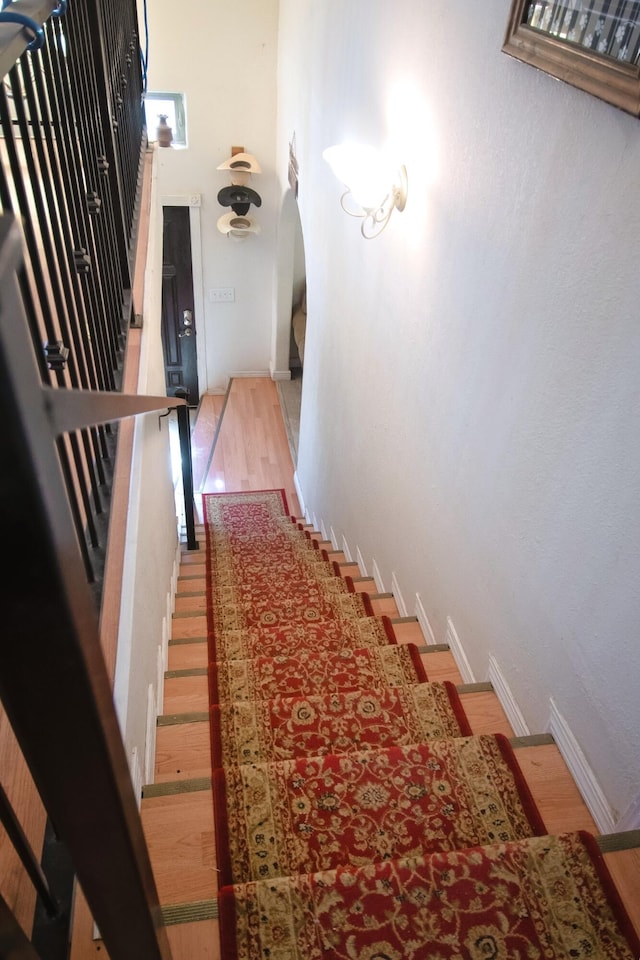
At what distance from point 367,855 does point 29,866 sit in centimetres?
79

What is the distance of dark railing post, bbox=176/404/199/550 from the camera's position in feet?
12.8

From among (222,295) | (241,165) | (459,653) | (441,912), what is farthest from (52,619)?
(222,295)

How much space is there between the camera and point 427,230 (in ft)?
7.30

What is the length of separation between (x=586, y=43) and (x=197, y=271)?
21.7ft

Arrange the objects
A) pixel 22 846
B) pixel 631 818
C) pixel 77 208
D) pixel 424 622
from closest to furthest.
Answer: pixel 22 846 → pixel 631 818 → pixel 77 208 → pixel 424 622

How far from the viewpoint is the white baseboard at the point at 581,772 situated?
1448 mm

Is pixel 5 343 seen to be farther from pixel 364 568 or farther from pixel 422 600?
pixel 364 568

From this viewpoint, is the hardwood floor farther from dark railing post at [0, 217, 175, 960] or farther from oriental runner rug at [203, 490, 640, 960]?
dark railing post at [0, 217, 175, 960]

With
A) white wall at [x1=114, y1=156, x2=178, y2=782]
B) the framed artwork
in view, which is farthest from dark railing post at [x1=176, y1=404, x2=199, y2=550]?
the framed artwork

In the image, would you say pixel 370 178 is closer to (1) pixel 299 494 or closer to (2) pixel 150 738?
(2) pixel 150 738

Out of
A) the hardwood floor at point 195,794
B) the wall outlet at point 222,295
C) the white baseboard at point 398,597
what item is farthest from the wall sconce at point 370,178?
the wall outlet at point 222,295

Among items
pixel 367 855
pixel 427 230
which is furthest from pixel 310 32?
pixel 367 855

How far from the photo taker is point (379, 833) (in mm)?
1427

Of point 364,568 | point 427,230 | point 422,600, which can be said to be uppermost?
point 427,230
